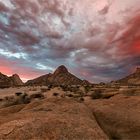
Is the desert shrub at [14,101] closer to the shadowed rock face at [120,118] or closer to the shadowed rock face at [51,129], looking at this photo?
the shadowed rock face at [120,118]

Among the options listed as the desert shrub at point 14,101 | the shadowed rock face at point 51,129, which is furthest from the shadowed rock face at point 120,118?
the desert shrub at point 14,101

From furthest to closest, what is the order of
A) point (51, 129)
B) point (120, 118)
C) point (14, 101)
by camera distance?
point (14, 101) < point (120, 118) < point (51, 129)

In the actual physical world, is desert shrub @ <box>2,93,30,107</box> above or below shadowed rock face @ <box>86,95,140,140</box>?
above

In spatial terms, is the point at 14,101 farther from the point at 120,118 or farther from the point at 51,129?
the point at 51,129

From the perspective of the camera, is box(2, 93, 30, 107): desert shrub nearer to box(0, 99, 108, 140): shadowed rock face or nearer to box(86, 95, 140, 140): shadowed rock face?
box(86, 95, 140, 140): shadowed rock face

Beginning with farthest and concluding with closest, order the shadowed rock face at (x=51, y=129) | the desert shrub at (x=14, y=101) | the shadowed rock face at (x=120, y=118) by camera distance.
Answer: the desert shrub at (x=14, y=101), the shadowed rock face at (x=120, y=118), the shadowed rock face at (x=51, y=129)

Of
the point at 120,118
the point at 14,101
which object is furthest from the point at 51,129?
the point at 14,101

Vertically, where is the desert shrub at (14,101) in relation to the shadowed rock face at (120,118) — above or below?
above

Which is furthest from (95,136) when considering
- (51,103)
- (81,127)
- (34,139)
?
(51,103)

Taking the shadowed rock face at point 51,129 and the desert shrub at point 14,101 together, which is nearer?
the shadowed rock face at point 51,129

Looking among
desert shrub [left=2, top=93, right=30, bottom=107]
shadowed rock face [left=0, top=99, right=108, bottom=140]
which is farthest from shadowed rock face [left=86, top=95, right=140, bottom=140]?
desert shrub [left=2, top=93, right=30, bottom=107]

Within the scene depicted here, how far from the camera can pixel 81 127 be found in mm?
16172

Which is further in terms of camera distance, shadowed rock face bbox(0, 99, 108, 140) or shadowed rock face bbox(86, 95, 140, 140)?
shadowed rock face bbox(86, 95, 140, 140)

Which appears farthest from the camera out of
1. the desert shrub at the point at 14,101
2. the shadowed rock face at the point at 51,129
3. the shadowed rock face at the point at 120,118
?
the desert shrub at the point at 14,101
